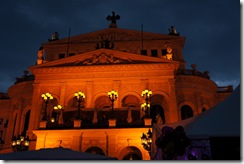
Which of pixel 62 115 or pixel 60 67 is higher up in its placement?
pixel 60 67

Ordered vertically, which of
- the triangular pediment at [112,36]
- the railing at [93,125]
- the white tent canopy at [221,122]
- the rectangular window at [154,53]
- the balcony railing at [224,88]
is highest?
the triangular pediment at [112,36]

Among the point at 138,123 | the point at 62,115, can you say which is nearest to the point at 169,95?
the point at 138,123

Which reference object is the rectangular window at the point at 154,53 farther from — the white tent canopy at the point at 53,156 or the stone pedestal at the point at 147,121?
the white tent canopy at the point at 53,156

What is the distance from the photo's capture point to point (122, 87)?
31.4 meters

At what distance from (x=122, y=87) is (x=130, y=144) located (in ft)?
26.3

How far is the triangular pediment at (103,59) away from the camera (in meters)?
32.2

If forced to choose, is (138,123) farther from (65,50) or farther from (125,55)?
Answer: (65,50)

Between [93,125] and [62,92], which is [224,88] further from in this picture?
[93,125]

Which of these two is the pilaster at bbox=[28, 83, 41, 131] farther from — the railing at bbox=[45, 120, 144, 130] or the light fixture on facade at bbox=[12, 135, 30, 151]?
the light fixture on facade at bbox=[12, 135, 30, 151]

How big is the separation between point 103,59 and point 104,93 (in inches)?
147

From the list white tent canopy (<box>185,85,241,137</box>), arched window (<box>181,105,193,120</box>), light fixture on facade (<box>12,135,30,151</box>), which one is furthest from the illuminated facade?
white tent canopy (<box>185,85,241,137</box>)

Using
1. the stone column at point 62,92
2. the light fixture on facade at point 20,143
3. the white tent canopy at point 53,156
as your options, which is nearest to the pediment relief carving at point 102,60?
the stone column at point 62,92

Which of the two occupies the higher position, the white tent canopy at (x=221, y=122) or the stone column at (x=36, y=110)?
the stone column at (x=36, y=110)

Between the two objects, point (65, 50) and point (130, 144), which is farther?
point (65, 50)
